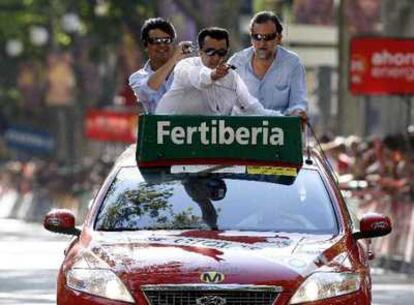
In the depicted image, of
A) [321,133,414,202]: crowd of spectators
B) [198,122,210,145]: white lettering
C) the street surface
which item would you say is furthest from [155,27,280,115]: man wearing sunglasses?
[321,133,414,202]: crowd of spectators

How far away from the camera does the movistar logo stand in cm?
1310

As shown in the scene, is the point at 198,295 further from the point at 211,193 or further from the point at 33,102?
the point at 33,102

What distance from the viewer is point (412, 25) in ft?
147

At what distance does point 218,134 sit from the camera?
13125 millimetres

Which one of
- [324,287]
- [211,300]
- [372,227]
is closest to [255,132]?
[372,227]

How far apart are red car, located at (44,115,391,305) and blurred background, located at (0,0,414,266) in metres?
10.8

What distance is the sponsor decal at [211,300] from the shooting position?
11.3 metres

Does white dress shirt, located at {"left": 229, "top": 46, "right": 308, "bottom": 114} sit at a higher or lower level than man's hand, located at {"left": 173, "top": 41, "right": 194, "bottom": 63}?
lower

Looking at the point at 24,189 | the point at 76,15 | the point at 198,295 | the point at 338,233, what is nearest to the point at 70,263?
the point at 198,295

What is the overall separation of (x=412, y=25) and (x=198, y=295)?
A: 3392 cm

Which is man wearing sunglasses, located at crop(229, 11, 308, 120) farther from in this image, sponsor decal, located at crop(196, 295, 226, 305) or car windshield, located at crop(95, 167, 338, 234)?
sponsor decal, located at crop(196, 295, 226, 305)

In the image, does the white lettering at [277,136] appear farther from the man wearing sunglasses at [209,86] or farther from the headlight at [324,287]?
the headlight at [324,287]

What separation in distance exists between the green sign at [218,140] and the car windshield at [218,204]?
197 mm

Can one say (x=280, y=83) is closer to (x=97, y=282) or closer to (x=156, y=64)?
(x=156, y=64)
